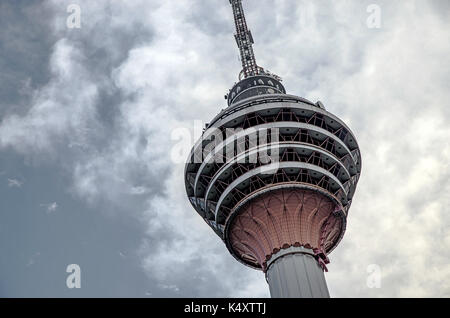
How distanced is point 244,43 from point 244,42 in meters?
0.24

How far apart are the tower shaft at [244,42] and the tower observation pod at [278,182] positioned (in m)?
15.2

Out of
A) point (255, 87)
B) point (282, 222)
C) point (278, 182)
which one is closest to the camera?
point (282, 222)

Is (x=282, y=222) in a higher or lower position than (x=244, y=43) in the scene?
lower

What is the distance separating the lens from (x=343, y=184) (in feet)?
163

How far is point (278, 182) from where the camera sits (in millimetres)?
44781

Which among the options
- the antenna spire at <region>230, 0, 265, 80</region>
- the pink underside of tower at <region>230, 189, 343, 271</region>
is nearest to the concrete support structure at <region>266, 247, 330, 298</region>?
the pink underside of tower at <region>230, 189, 343, 271</region>

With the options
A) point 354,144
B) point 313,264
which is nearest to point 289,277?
point 313,264

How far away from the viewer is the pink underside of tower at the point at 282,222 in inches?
1661

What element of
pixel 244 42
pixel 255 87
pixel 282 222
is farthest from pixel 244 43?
pixel 282 222

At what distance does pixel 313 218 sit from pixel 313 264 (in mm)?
5404

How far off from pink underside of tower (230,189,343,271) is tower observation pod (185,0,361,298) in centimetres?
10

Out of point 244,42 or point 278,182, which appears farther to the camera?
point 244,42

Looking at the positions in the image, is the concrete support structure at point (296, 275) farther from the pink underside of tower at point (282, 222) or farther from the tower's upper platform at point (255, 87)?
the tower's upper platform at point (255, 87)

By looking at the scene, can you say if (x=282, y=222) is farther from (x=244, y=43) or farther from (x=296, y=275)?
(x=244, y=43)
